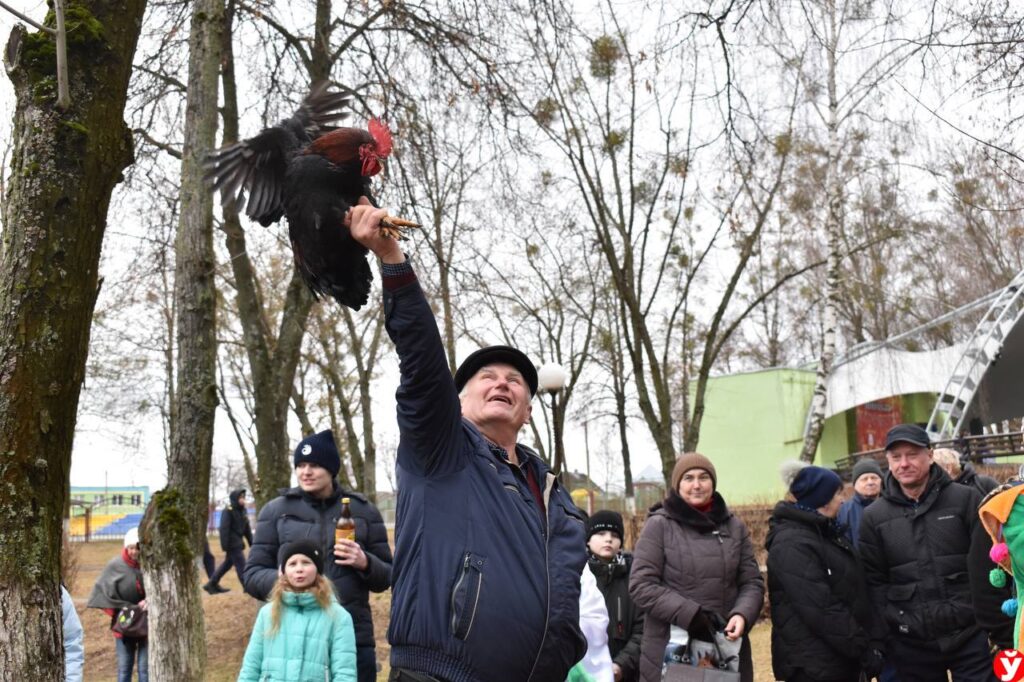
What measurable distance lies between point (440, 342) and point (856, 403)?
24.5 m

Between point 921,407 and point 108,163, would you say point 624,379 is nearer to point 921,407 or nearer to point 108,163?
point 921,407

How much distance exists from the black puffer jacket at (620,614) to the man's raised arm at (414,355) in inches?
143

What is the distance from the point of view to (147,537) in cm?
638

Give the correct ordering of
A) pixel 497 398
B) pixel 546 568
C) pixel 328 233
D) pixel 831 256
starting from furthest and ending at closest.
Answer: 1. pixel 831 256
2. pixel 497 398
3. pixel 328 233
4. pixel 546 568

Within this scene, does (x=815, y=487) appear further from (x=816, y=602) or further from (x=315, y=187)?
(x=315, y=187)

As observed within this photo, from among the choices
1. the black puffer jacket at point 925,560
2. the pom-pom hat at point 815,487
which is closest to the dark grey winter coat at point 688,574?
the pom-pom hat at point 815,487

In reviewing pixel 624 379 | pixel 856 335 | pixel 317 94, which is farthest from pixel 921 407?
pixel 317 94

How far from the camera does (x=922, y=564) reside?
17.3 ft

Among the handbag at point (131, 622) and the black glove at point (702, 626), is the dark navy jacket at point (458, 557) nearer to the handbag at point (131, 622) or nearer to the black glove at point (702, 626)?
the black glove at point (702, 626)

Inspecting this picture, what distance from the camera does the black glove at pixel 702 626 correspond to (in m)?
5.16

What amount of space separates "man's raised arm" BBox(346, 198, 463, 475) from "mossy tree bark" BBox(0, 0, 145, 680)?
175cm

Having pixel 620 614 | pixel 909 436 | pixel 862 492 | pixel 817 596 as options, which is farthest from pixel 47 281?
pixel 862 492

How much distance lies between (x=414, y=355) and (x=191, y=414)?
4.65 meters

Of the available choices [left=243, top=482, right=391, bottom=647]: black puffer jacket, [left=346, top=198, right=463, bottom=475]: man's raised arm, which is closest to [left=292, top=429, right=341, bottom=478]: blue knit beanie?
[left=243, top=482, right=391, bottom=647]: black puffer jacket
